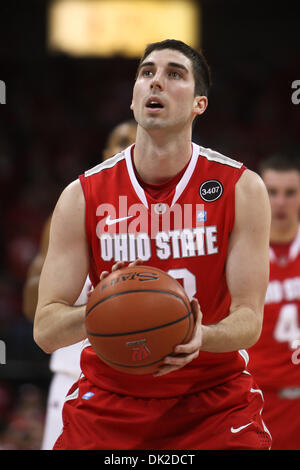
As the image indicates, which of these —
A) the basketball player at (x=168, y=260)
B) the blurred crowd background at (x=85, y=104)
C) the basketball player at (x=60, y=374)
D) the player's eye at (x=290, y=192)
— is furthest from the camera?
the blurred crowd background at (x=85, y=104)

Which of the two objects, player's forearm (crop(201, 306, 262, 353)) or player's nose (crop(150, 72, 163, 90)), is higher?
player's nose (crop(150, 72, 163, 90))

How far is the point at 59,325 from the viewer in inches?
113

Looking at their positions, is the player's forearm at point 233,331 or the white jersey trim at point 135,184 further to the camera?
the white jersey trim at point 135,184

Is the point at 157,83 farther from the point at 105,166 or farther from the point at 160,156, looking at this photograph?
the point at 105,166

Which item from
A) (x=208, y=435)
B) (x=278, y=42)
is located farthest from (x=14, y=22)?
(x=208, y=435)

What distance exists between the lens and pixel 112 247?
3.10 meters

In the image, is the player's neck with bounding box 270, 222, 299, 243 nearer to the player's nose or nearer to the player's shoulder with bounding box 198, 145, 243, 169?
the player's shoulder with bounding box 198, 145, 243, 169

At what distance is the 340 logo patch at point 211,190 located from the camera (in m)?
3.14

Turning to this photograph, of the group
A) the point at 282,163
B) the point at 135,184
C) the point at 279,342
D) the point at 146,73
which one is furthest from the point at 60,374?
the point at 282,163

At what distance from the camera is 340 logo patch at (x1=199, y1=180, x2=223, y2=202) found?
3.14 metres

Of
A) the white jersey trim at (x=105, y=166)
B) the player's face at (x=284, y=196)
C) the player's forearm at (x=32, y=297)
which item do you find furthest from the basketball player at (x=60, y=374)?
the player's face at (x=284, y=196)

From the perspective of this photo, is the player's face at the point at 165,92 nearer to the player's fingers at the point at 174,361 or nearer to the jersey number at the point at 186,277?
the jersey number at the point at 186,277

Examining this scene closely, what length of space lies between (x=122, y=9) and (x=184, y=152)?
9.87m

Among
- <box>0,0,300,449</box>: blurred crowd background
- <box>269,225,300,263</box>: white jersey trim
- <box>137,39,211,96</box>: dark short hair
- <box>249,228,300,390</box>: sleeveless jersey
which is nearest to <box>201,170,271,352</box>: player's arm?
<box>137,39,211,96</box>: dark short hair
